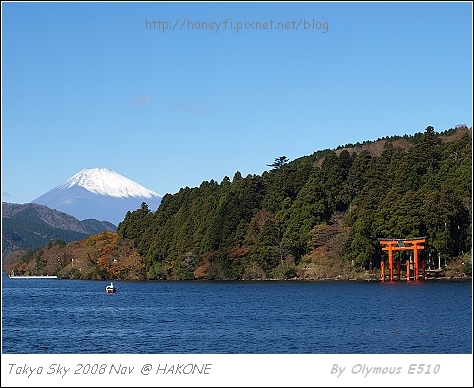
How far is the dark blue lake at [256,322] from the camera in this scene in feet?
101

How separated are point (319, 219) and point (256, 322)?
141ft

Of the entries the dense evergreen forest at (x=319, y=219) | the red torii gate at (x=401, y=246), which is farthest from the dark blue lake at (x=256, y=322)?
the dense evergreen forest at (x=319, y=219)

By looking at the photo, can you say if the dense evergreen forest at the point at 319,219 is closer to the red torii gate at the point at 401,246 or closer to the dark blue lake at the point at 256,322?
the red torii gate at the point at 401,246

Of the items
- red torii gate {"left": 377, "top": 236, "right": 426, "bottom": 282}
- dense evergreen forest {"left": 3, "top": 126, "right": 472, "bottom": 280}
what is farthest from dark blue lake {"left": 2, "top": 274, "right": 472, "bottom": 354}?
dense evergreen forest {"left": 3, "top": 126, "right": 472, "bottom": 280}

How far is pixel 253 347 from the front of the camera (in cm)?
3061

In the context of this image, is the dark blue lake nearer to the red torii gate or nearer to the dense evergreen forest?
the red torii gate

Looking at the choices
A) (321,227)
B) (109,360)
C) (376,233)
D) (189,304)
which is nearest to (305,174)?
(321,227)

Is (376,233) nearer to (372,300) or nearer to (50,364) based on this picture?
(372,300)

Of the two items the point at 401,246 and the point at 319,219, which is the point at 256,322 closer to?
the point at 401,246

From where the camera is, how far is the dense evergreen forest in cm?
7206

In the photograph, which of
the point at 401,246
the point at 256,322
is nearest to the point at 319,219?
the point at 401,246

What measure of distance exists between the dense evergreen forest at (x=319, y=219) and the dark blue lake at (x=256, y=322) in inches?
431

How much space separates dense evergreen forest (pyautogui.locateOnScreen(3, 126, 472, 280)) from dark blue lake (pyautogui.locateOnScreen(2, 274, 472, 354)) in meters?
10.9

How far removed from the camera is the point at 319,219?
82125 millimetres
